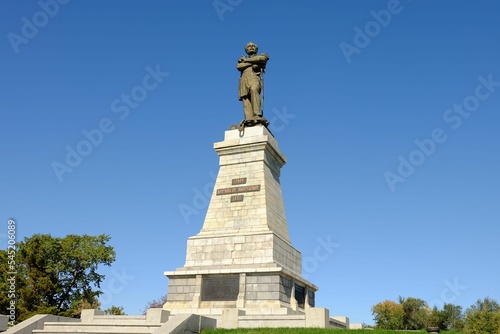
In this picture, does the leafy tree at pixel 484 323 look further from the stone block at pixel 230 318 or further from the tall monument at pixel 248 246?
the stone block at pixel 230 318

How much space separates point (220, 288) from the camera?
777 inches

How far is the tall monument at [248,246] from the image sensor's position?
1888 centimetres

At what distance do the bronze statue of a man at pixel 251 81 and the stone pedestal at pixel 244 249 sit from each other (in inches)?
48.0

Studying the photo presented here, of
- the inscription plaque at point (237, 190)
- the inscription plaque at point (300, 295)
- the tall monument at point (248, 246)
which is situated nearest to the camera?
the tall monument at point (248, 246)

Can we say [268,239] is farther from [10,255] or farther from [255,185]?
[10,255]

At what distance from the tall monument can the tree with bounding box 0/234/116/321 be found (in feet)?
65.8

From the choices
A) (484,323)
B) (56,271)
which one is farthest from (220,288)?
(484,323)

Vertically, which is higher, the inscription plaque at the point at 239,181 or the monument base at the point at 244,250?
the inscription plaque at the point at 239,181

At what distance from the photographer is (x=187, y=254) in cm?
2128

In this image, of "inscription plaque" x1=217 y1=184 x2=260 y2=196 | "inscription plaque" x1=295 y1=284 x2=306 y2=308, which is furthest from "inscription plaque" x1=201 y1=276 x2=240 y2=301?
"inscription plaque" x1=217 y1=184 x2=260 y2=196

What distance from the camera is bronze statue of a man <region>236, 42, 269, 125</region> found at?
2450cm

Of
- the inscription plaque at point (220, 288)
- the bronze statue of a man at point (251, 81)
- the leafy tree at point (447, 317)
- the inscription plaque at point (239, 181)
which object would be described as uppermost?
the bronze statue of a man at point (251, 81)

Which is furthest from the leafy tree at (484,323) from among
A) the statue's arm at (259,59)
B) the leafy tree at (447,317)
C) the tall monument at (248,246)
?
the statue's arm at (259,59)

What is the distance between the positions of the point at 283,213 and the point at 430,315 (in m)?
40.2
